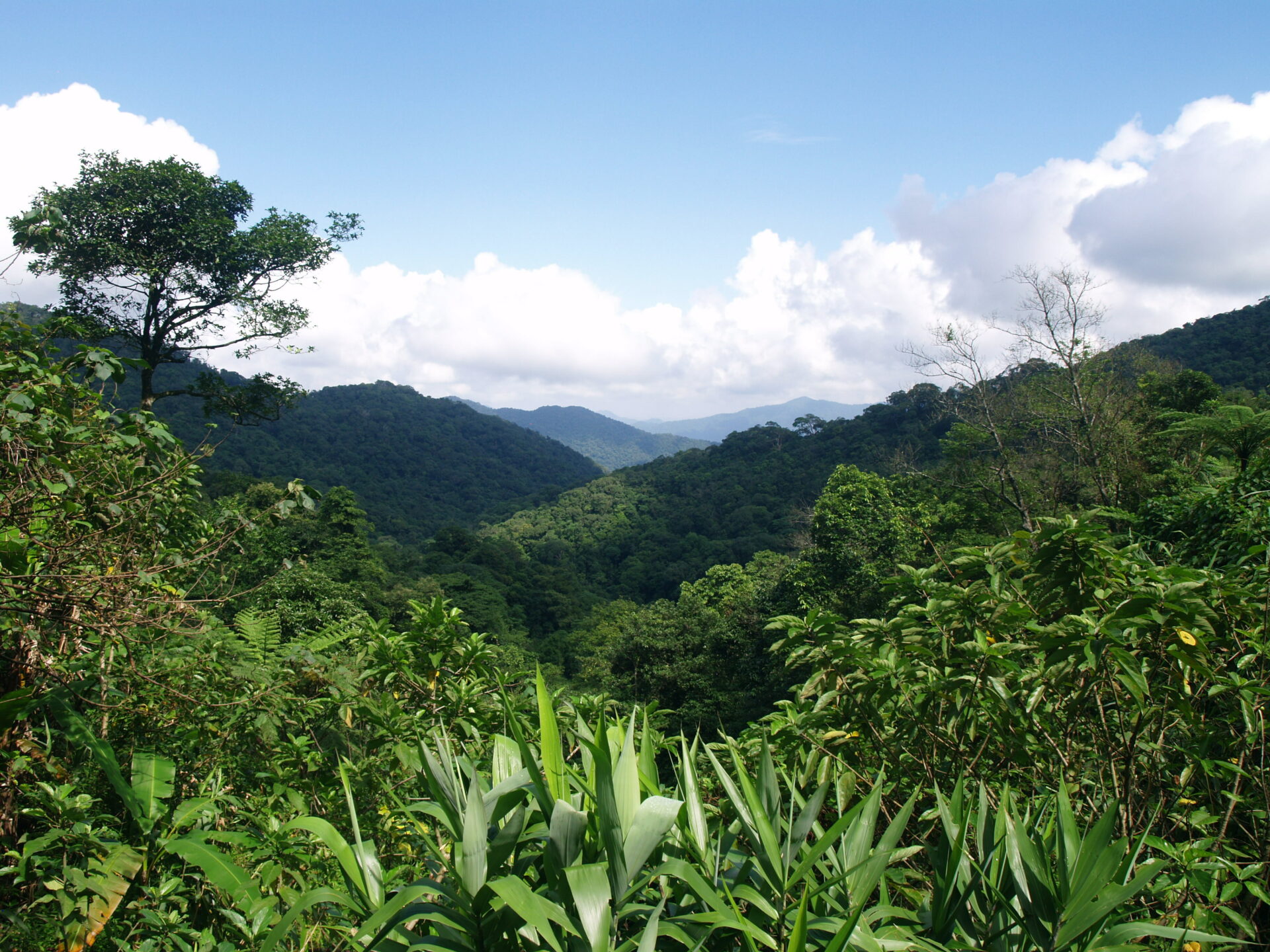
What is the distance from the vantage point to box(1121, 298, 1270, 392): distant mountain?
26438 mm

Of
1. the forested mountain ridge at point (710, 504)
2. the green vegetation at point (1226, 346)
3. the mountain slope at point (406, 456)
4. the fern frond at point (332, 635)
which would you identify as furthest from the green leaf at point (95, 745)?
the mountain slope at point (406, 456)

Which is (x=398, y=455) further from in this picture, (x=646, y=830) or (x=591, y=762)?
(x=646, y=830)

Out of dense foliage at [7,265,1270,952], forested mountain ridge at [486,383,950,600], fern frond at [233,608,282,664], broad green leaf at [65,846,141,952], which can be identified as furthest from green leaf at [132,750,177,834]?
forested mountain ridge at [486,383,950,600]

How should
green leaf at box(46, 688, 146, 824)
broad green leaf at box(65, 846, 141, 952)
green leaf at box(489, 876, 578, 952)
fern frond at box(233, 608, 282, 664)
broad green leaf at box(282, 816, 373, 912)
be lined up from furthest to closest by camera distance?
fern frond at box(233, 608, 282, 664) → green leaf at box(46, 688, 146, 824) → broad green leaf at box(65, 846, 141, 952) → broad green leaf at box(282, 816, 373, 912) → green leaf at box(489, 876, 578, 952)

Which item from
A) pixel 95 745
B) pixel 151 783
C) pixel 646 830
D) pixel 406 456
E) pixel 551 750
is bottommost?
pixel 151 783

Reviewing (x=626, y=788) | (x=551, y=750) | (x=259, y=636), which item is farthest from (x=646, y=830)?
(x=259, y=636)

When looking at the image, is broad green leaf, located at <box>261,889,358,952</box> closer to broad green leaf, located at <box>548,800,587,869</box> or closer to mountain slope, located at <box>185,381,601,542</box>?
broad green leaf, located at <box>548,800,587,869</box>

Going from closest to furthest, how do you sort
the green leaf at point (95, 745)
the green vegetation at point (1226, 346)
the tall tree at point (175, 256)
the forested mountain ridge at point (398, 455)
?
the green leaf at point (95, 745) → the tall tree at point (175, 256) → the green vegetation at point (1226, 346) → the forested mountain ridge at point (398, 455)

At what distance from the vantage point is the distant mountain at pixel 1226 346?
2644cm

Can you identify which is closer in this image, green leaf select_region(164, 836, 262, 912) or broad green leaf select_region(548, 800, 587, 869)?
broad green leaf select_region(548, 800, 587, 869)

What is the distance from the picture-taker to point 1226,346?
31047 millimetres

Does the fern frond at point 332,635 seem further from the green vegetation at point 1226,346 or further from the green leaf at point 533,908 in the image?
the green vegetation at point 1226,346

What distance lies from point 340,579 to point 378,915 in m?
23.1

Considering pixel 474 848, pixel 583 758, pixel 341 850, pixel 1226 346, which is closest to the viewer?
pixel 474 848
